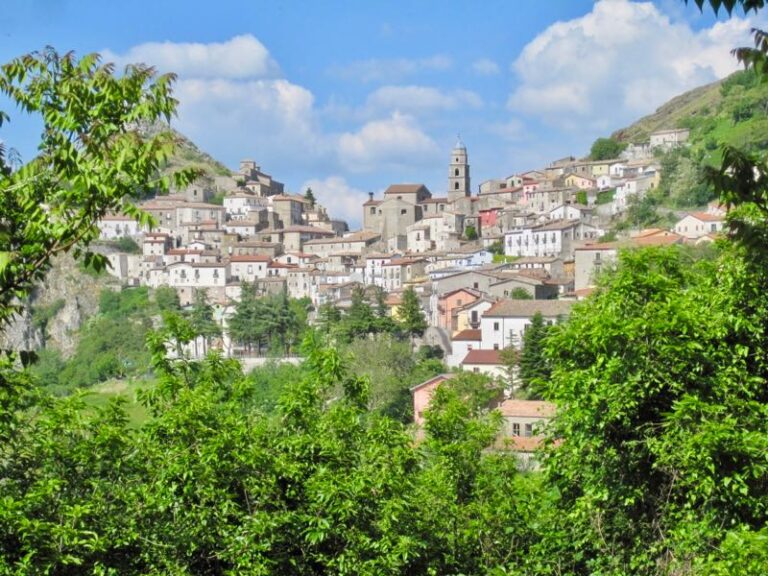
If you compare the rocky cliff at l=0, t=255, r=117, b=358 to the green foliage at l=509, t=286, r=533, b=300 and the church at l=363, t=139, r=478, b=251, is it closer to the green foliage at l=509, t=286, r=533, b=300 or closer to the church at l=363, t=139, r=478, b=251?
the church at l=363, t=139, r=478, b=251

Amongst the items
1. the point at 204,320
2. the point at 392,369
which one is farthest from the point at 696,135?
the point at 392,369

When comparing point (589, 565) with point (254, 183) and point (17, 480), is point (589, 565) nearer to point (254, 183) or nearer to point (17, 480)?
point (17, 480)

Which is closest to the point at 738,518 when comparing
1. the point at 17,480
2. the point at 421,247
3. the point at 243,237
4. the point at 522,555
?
the point at 522,555

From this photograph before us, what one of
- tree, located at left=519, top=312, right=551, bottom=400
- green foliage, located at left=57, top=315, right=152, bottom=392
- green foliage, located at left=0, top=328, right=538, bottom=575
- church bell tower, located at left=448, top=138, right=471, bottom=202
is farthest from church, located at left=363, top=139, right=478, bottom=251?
green foliage, located at left=0, top=328, right=538, bottom=575

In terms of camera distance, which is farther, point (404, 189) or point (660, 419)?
point (404, 189)

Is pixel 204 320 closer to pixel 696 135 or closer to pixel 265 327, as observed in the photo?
pixel 265 327

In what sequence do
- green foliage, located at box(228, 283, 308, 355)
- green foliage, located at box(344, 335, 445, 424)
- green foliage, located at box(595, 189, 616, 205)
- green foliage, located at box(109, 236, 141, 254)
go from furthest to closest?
green foliage, located at box(109, 236, 141, 254), green foliage, located at box(595, 189, 616, 205), green foliage, located at box(228, 283, 308, 355), green foliage, located at box(344, 335, 445, 424)
